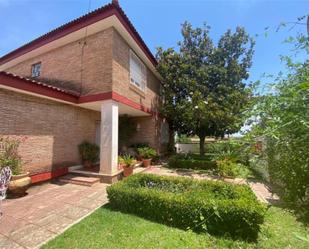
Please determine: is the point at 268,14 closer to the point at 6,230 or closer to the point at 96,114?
the point at 6,230

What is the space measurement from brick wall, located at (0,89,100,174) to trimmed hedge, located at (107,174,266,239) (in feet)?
13.7

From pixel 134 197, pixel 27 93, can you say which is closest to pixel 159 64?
pixel 27 93

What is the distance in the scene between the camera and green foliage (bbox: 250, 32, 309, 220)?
1.09 m

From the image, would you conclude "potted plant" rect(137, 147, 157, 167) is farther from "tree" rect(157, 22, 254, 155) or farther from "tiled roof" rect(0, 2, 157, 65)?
"tiled roof" rect(0, 2, 157, 65)

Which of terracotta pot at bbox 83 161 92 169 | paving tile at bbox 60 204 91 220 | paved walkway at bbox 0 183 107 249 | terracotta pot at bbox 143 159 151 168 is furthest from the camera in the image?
terracotta pot at bbox 143 159 151 168

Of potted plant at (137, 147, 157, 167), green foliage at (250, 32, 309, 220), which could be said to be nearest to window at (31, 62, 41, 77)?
potted plant at (137, 147, 157, 167)

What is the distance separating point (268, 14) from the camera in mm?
2451

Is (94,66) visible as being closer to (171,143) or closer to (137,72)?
(137,72)

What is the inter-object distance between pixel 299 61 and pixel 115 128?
747 centimetres

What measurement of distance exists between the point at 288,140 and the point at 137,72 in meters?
10.8

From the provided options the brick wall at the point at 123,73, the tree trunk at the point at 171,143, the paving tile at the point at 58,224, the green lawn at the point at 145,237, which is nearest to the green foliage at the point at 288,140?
the green lawn at the point at 145,237

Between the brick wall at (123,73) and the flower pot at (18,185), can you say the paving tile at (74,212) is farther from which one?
the brick wall at (123,73)

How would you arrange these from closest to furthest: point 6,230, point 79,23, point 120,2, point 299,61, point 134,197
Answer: point 299,61 < point 6,230 < point 134,197 < point 120,2 < point 79,23

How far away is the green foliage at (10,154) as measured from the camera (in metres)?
6.37
